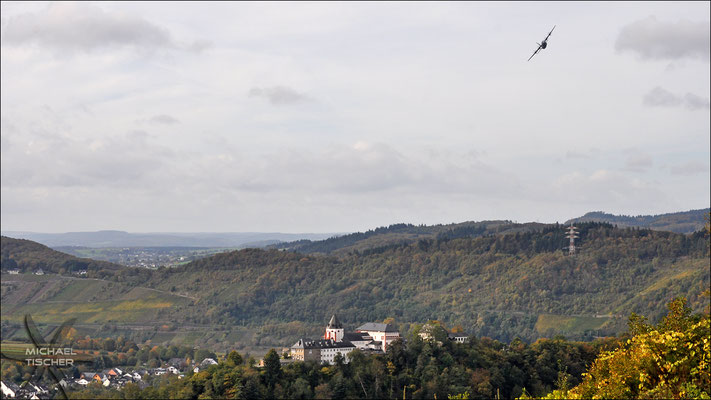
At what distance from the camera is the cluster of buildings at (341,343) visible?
432 feet

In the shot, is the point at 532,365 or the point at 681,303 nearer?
the point at 681,303

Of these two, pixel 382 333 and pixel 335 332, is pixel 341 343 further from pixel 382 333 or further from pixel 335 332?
pixel 382 333

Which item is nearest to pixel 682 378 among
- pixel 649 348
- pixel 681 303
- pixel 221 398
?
pixel 649 348

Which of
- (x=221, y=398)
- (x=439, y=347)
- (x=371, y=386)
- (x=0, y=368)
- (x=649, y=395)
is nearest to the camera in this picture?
(x=649, y=395)

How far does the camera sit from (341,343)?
447 feet

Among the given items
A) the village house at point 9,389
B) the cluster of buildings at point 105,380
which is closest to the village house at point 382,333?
the cluster of buildings at point 105,380

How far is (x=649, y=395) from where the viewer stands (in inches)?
1519

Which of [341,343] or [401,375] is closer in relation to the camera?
[401,375]

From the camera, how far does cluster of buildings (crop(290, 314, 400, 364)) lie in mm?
131750

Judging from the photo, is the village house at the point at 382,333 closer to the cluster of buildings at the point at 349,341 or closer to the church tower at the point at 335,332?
the cluster of buildings at the point at 349,341

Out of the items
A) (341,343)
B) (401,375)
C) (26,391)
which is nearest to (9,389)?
(26,391)

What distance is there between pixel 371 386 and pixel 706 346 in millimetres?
86362

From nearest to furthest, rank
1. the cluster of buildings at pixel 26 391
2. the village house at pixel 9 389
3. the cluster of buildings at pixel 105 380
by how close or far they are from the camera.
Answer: the cluster of buildings at pixel 26 391, the cluster of buildings at pixel 105 380, the village house at pixel 9 389

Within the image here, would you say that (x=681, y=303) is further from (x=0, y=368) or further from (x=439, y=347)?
(x=0, y=368)
